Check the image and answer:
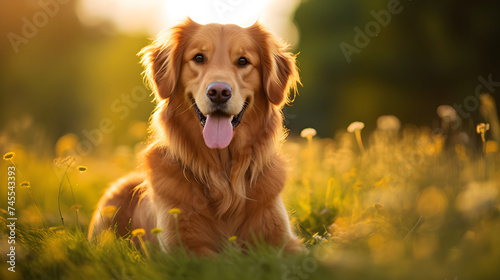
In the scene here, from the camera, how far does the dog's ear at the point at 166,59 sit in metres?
3.28

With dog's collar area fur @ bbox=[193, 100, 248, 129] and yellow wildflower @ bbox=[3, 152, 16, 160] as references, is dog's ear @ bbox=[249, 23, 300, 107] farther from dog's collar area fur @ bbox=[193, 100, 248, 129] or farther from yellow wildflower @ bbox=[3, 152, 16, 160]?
yellow wildflower @ bbox=[3, 152, 16, 160]

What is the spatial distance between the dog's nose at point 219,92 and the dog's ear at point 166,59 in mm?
512

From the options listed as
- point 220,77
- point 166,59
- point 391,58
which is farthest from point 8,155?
point 391,58

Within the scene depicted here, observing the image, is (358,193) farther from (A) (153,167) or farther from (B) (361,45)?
(B) (361,45)

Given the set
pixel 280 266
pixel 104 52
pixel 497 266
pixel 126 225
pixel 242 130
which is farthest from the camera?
pixel 104 52

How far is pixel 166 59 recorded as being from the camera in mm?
3369

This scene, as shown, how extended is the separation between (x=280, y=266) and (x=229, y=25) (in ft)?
6.63

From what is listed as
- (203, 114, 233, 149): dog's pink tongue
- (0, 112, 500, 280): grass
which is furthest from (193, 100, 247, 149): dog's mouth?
(0, 112, 500, 280): grass

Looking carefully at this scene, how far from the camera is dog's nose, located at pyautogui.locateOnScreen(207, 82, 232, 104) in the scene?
2.84m

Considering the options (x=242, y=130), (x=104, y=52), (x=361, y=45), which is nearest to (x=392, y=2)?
(x=361, y=45)

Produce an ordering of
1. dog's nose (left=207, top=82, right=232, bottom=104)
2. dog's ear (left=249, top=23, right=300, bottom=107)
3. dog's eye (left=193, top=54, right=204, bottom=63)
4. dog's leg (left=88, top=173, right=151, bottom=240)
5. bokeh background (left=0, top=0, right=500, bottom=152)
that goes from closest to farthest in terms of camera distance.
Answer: dog's nose (left=207, top=82, right=232, bottom=104) → dog's eye (left=193, top=54, right=204, bottom=63) → dog's ear (left=249, top=23, right=300, bottom=107) → dog's leg (left=88, top=173, right=151, bottom=240) → bokeh background (left=0, top=0, right=500, bottom=152)

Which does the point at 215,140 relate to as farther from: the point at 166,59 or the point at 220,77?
the point at 166,59

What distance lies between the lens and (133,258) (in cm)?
261

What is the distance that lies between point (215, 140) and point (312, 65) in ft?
35.8
